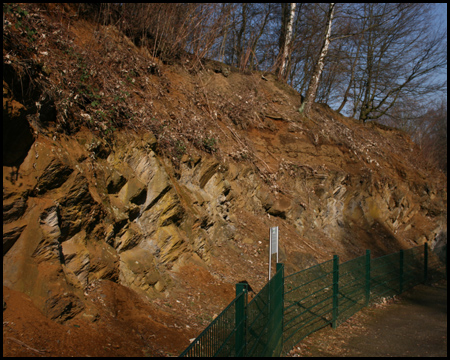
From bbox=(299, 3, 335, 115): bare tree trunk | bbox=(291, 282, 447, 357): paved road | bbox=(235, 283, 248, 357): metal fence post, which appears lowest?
bbox=(291, 282, 447, 357): paved road

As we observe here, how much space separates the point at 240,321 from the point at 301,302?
143 inches

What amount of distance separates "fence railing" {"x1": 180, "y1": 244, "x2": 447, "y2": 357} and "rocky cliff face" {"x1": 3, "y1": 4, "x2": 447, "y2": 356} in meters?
1.41

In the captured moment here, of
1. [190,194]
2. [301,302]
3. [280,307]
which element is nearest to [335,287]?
[301,302]

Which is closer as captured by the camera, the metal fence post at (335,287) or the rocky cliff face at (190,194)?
the rocky cliff face at (190,194)

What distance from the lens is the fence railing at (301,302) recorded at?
3816 millimetres

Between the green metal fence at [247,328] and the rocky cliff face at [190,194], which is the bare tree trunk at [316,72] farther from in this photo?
the green metal fence at [247,328]

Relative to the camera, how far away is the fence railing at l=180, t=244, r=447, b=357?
3.82 metres

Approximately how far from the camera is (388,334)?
8602 millimetres

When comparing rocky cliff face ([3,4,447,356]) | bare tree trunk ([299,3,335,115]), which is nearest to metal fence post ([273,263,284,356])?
rocky cliff face ([3,4,447,356])

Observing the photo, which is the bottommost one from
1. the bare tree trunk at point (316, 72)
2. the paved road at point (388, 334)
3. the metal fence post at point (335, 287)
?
the paved road at point (388, 334)

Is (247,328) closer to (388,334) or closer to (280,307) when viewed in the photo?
(280,307)

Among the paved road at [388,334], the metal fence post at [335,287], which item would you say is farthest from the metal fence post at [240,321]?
the metal fence post at [335,287]

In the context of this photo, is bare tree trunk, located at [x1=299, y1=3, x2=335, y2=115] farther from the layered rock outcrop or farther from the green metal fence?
the green metal fence

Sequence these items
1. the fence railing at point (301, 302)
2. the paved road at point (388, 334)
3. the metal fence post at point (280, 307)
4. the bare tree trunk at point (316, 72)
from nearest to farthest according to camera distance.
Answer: the fence railing at point (301, 302)
the metal fence post at point (280, 307)
the paved road at point (388, 334)
the bare tree trunk at point (316, 72)
